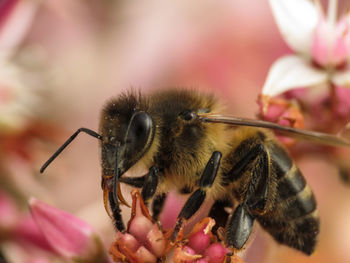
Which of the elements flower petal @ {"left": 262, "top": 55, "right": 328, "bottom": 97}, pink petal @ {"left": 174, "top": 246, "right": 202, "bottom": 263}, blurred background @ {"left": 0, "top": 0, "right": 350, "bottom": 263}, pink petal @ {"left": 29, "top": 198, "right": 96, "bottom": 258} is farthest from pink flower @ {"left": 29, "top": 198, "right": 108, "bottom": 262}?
blurred background @ {"left": 0, "top": 0, "right": 350, "bottom": 263}

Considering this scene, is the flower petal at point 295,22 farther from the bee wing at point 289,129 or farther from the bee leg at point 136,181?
the bee leg at point 136,181

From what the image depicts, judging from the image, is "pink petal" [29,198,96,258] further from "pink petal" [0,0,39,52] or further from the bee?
"pink petal" [0,0,39,52]

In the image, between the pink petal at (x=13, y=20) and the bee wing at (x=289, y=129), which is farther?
the pink petal at (x=13, y=20)

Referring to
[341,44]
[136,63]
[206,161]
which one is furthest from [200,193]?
[136,63]

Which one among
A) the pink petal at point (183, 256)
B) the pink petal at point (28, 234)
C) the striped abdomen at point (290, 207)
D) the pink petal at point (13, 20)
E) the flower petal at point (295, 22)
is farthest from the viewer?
the pink petal at point (13, 20)

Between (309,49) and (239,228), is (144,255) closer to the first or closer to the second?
(239,228)

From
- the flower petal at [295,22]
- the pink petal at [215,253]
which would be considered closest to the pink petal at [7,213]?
the pink petal at [215,253]
